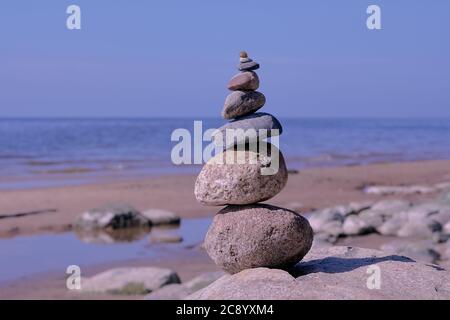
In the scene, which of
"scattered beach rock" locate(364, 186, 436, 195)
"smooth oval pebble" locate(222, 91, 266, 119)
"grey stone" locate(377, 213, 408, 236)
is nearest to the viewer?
"smooth oval pebble" locate(222, 91, 266, 119)

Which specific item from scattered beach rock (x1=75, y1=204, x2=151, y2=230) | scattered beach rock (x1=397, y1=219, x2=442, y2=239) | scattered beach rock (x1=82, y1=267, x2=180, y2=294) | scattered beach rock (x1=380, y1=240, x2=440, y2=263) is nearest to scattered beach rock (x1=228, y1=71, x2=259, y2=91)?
scattered beach rock (x1=82, y1=267, x2=180, y2=294)

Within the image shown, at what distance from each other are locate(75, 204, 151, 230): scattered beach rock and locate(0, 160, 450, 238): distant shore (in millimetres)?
461

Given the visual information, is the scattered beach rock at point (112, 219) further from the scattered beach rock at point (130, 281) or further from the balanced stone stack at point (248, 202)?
the balanced stone stack at point (248, 202)

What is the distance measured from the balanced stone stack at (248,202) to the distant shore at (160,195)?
28.9 ft

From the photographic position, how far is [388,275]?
22.4 ft

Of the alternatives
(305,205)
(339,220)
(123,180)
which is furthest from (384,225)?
(123,180)

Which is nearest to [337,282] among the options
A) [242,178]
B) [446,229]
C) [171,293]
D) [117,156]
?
[242,178]

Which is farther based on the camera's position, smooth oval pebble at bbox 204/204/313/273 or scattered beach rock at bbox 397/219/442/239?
scattered beach rock at bbox 397/219/442/239

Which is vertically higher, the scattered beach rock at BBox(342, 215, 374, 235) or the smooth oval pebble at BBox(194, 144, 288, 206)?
the smooth oval pebble at BBox(194, 144, 288, 206)

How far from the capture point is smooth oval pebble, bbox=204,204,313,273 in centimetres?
678

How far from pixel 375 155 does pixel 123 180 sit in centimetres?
1821

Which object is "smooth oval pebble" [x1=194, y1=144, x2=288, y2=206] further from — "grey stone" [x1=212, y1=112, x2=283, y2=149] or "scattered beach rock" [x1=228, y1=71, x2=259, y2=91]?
"scattered beach rock" [x1=228, y1=71, x2=259, y2=91]

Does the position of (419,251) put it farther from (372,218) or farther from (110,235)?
(110,235)

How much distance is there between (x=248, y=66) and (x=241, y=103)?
375mm
